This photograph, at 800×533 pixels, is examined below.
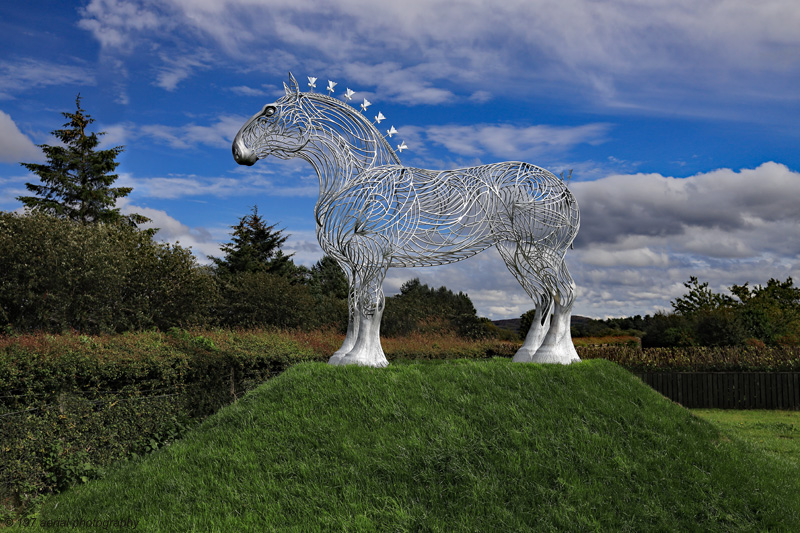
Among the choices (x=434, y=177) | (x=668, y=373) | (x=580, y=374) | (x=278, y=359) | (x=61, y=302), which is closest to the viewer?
(x=580, y=374)

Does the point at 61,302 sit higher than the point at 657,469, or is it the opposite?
the point at 61,302

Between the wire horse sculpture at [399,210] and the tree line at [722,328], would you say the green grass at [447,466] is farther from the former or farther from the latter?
the tree line at [722,328]

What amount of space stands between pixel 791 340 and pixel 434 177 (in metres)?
15.0

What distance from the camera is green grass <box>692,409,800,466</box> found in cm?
835

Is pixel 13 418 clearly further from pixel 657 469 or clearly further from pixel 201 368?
pixel 657 469

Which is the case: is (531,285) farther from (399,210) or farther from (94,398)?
(94,398)

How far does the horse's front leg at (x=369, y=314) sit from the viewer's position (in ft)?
27.6

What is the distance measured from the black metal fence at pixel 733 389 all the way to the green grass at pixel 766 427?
0.48 m

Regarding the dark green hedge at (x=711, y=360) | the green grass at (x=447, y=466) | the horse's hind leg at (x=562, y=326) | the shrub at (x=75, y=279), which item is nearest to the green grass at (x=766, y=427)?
the dark green hedge at (x=711, y=360)

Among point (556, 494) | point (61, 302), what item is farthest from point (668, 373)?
point (61, 302)

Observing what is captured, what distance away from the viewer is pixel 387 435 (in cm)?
641

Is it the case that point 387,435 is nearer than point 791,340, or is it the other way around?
point 387,435

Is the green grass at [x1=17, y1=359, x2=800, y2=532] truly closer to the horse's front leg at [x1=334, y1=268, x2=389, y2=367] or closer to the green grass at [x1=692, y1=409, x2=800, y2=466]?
the horse's front leg at [x1=334, y1=268, x2=389, y2=367]

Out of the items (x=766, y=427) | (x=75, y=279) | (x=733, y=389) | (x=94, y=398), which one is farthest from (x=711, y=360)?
(x=75, y=279)
